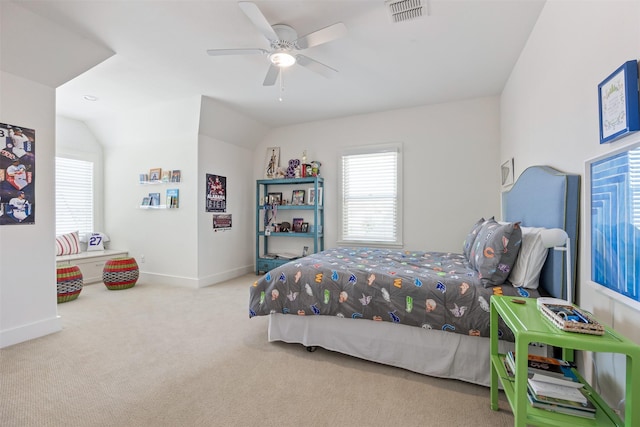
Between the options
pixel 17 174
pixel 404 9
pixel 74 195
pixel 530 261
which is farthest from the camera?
pixel 74 195

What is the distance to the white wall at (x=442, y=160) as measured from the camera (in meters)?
3.92

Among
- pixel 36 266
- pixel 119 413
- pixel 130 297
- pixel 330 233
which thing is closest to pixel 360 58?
pixel 330 233

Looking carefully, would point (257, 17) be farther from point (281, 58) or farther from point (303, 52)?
point (303, 52)

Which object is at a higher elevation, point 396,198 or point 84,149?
point 84,149

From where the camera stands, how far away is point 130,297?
3.81 m

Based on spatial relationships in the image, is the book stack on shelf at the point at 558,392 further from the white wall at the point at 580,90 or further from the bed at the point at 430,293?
the bed at the point at 430,293

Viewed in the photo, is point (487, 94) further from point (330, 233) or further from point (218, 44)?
point (218, 44)

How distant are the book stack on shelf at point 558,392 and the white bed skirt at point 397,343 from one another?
0.49 metres

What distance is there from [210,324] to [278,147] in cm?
331

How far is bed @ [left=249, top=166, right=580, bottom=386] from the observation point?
5.81 ft

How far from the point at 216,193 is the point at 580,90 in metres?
4.36

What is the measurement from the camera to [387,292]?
206 cm

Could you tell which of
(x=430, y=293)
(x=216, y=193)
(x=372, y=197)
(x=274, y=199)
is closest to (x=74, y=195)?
(x=216, y=193)

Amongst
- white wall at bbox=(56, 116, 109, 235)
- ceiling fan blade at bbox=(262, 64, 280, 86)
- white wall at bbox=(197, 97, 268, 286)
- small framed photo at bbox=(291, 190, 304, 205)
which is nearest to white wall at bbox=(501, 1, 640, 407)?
ceiling fan blade at bbox=(262, 64, 280, 86)
